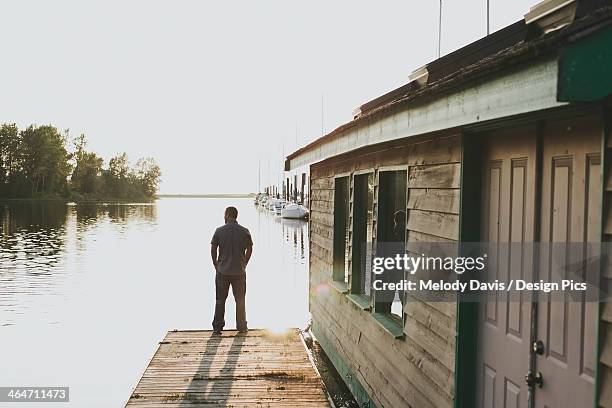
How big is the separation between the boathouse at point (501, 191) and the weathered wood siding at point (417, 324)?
0.05 feet

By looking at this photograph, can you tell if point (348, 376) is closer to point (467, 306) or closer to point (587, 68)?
point (467, 306)

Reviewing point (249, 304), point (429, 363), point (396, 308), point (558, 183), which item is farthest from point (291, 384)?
point (249, 304)

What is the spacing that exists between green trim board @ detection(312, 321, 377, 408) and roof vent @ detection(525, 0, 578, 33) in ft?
13.9

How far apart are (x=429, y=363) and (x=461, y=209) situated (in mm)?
1327

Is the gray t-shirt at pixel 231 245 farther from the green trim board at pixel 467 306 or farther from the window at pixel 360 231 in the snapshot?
the green trim board at pixel 467 306

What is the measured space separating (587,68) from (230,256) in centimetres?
767

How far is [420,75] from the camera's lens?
21.1 ft

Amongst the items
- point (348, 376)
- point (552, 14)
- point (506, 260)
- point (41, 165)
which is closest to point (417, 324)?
point (506, 260)

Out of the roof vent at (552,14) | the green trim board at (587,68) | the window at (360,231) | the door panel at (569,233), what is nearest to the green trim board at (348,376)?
the window at (360,231)

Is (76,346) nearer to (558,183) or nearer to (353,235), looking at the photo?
(353,235)

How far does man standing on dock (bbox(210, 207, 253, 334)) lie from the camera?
9.48 m

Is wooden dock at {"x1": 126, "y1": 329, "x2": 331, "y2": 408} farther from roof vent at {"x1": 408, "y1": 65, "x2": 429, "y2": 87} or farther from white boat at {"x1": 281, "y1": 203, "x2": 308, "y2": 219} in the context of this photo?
white boat at {"x1": 281, "y1": 203, "x2": 308, "y2": 219}

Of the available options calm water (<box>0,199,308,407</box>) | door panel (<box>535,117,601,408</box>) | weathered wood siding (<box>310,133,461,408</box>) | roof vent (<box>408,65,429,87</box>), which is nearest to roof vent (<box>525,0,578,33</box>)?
door panel (<box>535,117,601,408</box>)

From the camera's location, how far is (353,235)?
7762mm
